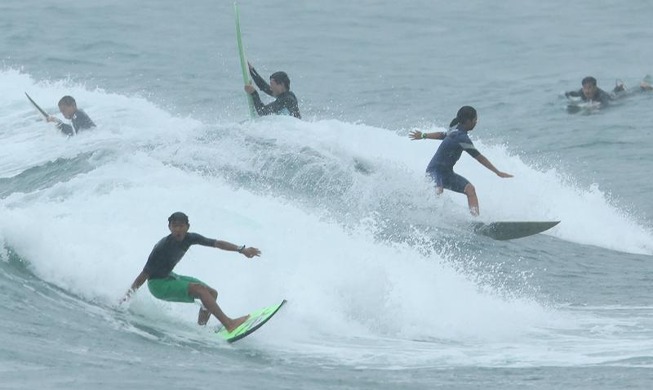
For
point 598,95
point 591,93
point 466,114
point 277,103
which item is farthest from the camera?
point 598,95

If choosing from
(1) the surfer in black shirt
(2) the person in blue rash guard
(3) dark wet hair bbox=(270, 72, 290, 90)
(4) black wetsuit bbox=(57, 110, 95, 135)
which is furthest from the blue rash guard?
(1) the surfer in black shirt

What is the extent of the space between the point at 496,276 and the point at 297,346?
3.91 m

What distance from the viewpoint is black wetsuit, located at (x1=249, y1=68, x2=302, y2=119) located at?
16875 millimetres

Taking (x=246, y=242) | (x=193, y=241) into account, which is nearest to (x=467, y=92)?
(x=246, y=242)

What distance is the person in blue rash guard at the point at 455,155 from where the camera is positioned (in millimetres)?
14609

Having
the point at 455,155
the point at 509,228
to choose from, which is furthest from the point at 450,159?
the point at 509,228

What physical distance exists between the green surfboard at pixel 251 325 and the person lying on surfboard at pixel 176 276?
26cm

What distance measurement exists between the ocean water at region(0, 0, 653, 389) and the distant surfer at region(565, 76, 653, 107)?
392 mm

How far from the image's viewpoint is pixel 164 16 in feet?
111

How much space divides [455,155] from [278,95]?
296cm

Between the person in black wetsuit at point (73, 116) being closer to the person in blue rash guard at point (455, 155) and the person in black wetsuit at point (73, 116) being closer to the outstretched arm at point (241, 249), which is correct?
the person in blue rash guard at point (455, 155)

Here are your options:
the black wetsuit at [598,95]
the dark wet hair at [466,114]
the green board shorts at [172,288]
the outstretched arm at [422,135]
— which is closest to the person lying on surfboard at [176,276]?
the green board shorts at [172,288]

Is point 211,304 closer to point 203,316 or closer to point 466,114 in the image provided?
point 203,316

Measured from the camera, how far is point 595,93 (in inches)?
924
